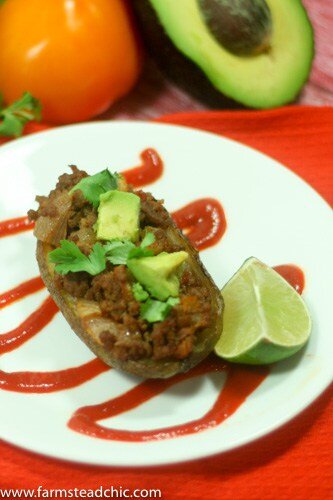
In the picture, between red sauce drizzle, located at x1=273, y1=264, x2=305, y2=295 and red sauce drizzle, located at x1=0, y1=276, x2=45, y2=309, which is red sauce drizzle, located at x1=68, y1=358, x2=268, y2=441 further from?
red sauce drizzle, located at x1=0, y1=276, x2=45, y2=309

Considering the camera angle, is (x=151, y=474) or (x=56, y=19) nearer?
(x=151, y=474)

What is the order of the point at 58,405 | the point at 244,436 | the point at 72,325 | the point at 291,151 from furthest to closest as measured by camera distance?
the point at 291,151 → the point at 72,325 → the point at 58,405 → the point at 244,436

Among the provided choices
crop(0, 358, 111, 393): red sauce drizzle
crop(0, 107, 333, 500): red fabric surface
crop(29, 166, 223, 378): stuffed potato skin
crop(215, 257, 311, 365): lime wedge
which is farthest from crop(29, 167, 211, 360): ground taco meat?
crop(0, 107, 333, 500): red fabric surface

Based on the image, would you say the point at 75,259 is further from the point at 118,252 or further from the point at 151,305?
the point at 151,305

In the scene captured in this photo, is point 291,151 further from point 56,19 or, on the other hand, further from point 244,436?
point 244,436

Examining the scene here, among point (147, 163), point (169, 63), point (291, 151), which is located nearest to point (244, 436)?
point (147, 163)

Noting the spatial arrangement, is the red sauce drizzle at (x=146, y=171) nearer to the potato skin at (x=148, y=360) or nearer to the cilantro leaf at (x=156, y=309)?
the potato skin at (x=148, y=360)

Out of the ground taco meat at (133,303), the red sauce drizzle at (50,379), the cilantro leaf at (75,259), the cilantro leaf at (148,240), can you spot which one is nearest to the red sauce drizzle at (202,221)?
the ground taco meat at (133,303)
